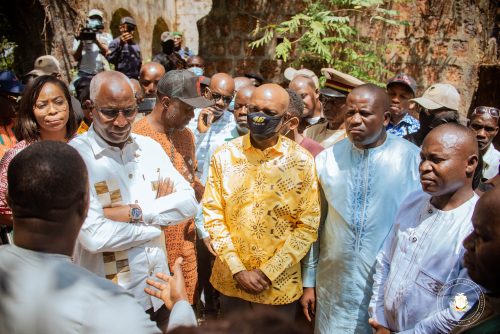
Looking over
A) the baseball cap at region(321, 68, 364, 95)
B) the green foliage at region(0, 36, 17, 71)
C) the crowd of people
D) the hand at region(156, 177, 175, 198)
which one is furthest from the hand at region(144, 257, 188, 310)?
the green foliage at region(0, 36, 17, 71)

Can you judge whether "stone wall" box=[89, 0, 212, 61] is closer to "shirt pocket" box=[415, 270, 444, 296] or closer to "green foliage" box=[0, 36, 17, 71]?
"green foliage" box=[0, 36, 17, 71]

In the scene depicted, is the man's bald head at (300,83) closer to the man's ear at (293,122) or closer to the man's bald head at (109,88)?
the man's ear at (293,122)

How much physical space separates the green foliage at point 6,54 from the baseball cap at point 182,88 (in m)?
7.01

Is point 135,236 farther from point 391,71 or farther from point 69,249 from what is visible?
point 391,71

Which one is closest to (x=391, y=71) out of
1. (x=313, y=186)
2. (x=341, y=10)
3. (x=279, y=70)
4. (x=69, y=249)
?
(x=341, y=10)

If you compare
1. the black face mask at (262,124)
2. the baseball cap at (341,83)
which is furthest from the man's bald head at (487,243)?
the baseball cap at (341,83)

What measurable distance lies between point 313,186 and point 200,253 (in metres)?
1.65

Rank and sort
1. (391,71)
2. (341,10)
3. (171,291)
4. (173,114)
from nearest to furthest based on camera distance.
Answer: (171,291), (173,114), (341,10), (391,71)

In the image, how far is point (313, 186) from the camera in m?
3.06

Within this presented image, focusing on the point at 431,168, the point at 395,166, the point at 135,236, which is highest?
the point at 431,168

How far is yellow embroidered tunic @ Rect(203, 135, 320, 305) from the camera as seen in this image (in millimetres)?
2955

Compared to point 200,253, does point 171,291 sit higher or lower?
higher

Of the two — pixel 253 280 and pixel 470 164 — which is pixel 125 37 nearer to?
pixel 253 280

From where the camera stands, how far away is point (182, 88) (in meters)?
3.72
